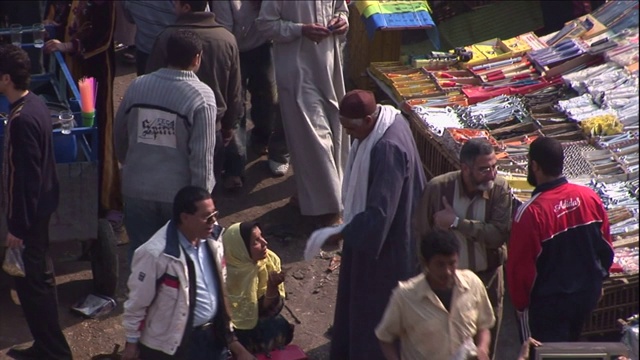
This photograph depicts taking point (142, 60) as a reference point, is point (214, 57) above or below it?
above

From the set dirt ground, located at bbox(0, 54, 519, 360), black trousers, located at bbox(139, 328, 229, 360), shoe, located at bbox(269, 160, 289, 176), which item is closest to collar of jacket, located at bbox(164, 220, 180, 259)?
black trousers, located at bbox(139, 328, 229, 360)

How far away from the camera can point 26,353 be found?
6.75 metres

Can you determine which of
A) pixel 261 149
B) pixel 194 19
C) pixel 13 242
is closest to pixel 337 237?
pixel 13 242

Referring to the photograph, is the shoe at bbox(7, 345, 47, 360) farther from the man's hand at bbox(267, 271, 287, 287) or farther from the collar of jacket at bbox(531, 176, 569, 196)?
the collar of jacket at bbox(531, 176, 569, 196)

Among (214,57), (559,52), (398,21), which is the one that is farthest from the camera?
(398,21)

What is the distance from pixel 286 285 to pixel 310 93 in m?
1.40

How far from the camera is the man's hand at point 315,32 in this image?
309 inches

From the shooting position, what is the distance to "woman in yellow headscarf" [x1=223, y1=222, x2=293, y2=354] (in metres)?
6.30

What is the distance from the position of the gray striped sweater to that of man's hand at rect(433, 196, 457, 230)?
1329 mm

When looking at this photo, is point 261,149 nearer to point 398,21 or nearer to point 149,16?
point 398,21

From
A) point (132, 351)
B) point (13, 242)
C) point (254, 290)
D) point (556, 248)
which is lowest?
point (254, 290)

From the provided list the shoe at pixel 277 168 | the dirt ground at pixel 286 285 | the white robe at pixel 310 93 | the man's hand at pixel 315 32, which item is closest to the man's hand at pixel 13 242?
the dirt ground at pixel 286 285

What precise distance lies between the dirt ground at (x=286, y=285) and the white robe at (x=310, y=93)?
36 cm

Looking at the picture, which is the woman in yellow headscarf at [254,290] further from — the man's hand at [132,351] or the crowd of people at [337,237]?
the man's hand at [132,351]
